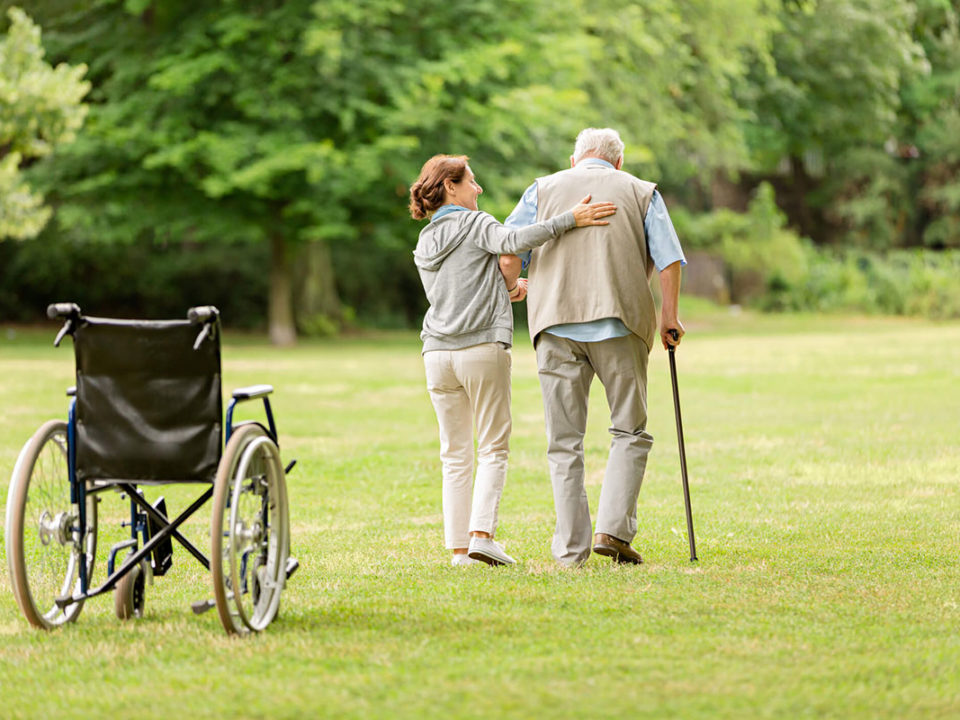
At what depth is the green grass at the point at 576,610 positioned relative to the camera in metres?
4.60

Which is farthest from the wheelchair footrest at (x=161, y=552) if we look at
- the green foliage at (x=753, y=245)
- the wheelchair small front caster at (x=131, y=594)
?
the green foliage at (x=753, y=245)

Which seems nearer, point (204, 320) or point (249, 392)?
point (204, 320)

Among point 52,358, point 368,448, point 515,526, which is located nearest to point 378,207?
point 52,358

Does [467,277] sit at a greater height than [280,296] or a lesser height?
greater

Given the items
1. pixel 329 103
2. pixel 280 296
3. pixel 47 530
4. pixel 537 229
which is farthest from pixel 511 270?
pixel 280 296

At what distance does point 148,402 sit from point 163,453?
0.66ft

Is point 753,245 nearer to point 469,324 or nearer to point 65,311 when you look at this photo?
point 469,324

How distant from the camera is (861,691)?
4605mm

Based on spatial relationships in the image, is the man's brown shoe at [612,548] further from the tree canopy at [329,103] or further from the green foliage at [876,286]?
the green foliage at [876,286]

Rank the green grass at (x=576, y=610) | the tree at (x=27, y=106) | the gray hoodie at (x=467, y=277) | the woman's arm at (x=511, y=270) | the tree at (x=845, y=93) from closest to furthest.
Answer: the green grass at (x=576, y=610), the gray hoodie at (x=467, y=277), the woman's arm at (x=511, y=270), the tree at (x=27, y=106), the tree at (x=845, y=93)

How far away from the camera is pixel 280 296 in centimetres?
3016

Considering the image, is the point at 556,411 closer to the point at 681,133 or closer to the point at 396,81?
the point at 396,81

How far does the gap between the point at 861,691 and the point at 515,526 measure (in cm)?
382

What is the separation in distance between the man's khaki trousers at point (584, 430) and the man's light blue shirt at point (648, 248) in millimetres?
53
